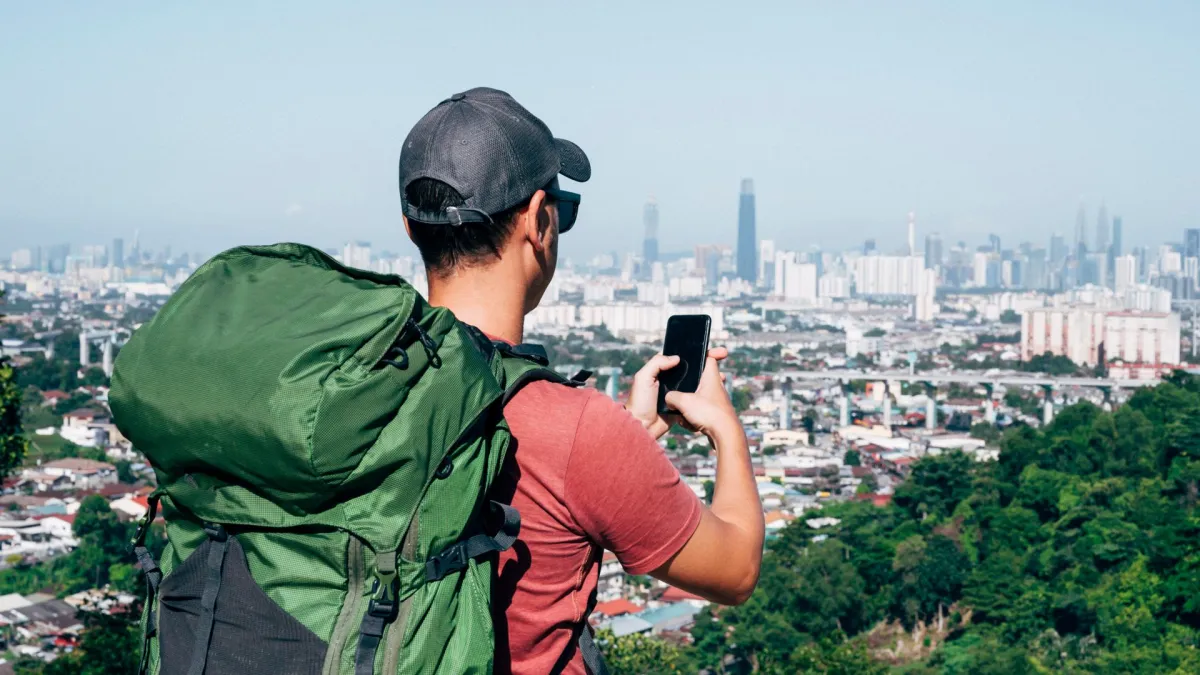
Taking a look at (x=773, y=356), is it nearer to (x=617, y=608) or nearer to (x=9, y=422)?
(x=617, y=608)

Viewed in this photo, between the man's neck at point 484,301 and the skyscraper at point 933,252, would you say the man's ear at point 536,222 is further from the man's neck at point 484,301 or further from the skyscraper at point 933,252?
the skyscraper at point 933,252

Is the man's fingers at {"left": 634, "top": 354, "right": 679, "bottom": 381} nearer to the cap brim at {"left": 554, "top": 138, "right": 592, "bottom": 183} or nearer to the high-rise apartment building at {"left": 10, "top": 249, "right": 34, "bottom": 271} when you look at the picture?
the cap brim at {"left": 554, "top": 138, "right": 592, "bottom": 183}

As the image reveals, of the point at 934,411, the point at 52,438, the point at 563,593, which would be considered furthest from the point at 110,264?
the point at 563,593

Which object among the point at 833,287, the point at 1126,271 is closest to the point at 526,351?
the point at 1126,271

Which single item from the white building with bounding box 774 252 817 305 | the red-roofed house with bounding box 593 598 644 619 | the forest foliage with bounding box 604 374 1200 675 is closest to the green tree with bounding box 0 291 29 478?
the forest foliage with bounding box 604 374 1200 675

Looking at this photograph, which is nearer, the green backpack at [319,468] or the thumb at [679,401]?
the green backpack at [319,468]

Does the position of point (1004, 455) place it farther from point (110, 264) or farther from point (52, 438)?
point (110, 264)

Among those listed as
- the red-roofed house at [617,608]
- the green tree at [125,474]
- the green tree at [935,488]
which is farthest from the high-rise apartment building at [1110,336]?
the green tree at [125,474]
